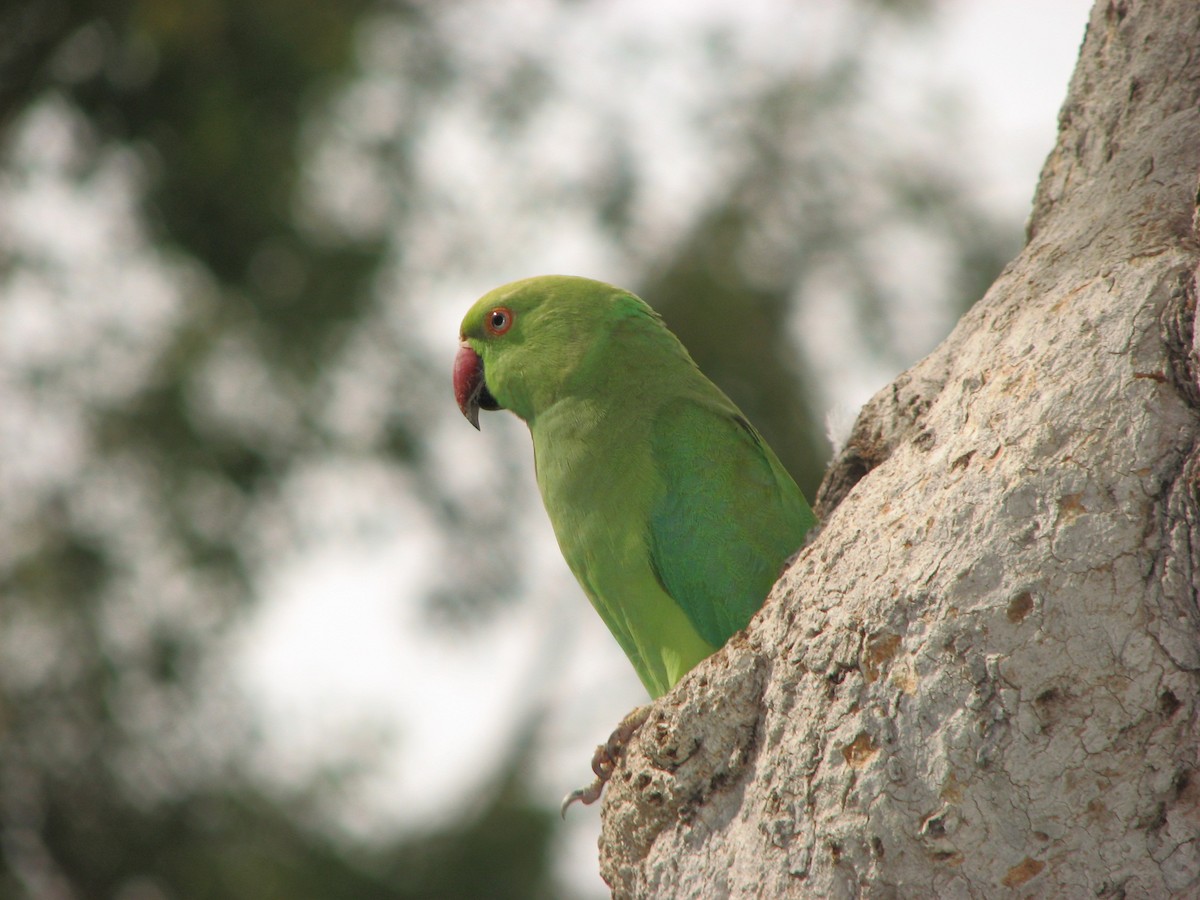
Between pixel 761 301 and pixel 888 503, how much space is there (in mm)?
9694

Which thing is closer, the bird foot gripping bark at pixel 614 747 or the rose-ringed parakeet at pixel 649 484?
the bird foot gripping bark at pixel 614 747

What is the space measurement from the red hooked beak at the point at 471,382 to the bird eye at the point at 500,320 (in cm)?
15

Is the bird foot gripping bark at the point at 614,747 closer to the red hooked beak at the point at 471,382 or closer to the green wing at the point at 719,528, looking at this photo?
the green wing at the point at 719,528

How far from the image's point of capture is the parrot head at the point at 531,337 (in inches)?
163

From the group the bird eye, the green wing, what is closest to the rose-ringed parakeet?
the green wing

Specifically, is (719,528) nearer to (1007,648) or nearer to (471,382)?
(471,382)

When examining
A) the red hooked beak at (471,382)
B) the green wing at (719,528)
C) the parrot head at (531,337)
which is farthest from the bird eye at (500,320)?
the green wing at (719,528)

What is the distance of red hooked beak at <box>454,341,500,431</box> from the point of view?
178 inches

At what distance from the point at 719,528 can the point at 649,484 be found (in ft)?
0.85

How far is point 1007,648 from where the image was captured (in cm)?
227

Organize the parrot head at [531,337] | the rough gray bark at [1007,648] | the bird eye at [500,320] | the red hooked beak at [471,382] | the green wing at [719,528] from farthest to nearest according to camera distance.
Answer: the red hooked beak at [471,382], the bird eye at [500,320], the parrot head at [531,337], the green wing at [719,528], the rough gray bark at [1007,648]

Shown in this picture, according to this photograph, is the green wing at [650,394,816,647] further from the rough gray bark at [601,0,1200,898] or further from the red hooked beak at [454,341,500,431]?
the red hooked beak at [454,341,500,431]

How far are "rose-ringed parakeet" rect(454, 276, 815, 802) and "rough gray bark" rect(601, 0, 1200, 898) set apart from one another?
2.56 ft

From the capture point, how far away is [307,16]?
10.0 m
